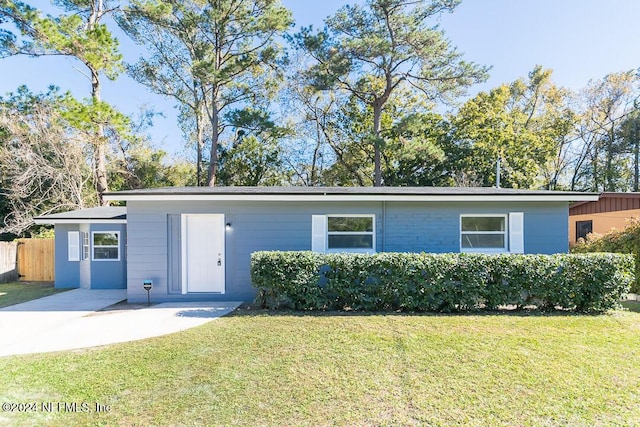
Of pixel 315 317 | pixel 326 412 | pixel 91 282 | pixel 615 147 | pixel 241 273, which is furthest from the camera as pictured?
pixel 615 147

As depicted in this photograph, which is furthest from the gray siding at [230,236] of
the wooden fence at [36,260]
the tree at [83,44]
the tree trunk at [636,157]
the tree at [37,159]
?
the tree trunk at [636,157]

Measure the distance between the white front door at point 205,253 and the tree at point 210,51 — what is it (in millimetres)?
11097

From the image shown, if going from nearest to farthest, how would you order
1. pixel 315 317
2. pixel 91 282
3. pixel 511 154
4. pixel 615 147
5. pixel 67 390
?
pixel 67 390 → pixel 315 317 → pixel 91 282 → pixel 511 154 → pixel 615 147

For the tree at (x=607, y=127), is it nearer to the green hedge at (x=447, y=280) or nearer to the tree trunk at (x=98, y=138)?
the green hedge at (x=447, y=280)

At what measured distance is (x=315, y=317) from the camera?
19.4 ft

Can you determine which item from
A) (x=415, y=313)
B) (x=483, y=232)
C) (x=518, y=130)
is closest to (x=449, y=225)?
(x=483, y=232)

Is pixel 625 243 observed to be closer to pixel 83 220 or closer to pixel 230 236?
pixel 230 236

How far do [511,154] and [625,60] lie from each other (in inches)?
366

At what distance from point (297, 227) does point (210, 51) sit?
14129 mm

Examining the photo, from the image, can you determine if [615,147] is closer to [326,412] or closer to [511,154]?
[511,154]

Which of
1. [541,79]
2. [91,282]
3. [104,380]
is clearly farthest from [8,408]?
[541,79]

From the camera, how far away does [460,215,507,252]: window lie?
7.86 metres

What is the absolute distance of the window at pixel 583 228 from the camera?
43.1 ft

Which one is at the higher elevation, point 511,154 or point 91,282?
point 511,154
